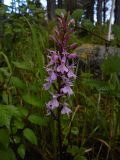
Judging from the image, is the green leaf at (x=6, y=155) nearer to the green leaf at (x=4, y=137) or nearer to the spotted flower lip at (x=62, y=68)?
the green leaf at (x=4, y=137)

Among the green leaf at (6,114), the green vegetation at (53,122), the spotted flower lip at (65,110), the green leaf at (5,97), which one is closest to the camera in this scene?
the green leaf at (6,114)

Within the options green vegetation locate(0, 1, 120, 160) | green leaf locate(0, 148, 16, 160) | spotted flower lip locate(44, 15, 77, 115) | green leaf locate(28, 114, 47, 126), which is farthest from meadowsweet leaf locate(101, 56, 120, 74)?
green leaf locate(0, 148, 16, 160)

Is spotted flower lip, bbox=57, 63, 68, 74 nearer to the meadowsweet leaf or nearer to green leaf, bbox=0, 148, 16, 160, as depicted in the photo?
the meadowsweet leaf

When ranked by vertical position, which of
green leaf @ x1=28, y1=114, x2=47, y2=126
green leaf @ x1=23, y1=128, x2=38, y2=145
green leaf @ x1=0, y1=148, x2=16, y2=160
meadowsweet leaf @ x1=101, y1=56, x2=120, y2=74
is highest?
meadowsweet leaf @ x1=101, y1=56, x2=120, y2=74

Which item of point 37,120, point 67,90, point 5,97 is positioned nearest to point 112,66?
point 67,90

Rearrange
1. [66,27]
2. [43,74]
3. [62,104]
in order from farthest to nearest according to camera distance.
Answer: [43,74], [62,104], [66,27]

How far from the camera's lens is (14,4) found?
3.74 m

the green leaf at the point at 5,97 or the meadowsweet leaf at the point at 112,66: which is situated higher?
the meadowsweet leaf at the point at 112,66

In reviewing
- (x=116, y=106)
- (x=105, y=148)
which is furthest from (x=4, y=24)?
(x=105, y=148)

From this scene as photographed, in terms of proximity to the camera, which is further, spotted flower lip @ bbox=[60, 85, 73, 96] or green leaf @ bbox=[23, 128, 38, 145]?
green leaf @ bbox=[23, 128, 38, 145]

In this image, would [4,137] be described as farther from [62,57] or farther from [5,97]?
[62,57]

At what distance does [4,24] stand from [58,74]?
1.89 m

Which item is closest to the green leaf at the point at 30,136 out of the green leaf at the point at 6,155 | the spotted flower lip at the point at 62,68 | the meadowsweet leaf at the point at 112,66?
the green leaf at the point at 6,155

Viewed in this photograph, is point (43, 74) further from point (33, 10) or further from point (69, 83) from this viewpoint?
point (33, 10)
